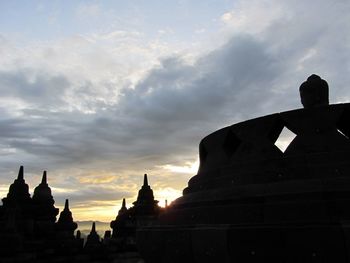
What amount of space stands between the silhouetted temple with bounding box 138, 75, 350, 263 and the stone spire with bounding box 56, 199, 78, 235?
11.3 m

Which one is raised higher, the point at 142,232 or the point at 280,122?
the point at 280,122

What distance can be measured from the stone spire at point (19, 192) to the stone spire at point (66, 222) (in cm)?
211

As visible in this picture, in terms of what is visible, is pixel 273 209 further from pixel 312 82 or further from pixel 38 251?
pixel 38 251

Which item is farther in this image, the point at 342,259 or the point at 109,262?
the point at 109,262

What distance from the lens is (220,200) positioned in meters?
5.00

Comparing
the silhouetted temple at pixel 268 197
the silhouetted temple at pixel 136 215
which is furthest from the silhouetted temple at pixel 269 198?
the silhouetted temple at pixel 136 215

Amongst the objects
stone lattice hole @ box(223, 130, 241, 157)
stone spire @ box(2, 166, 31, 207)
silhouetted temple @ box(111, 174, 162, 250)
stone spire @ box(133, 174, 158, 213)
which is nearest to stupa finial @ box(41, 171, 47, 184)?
stone spire @ box(2, 166, 31, 207)

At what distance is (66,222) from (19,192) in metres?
3.00

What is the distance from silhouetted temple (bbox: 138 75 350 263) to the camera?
148 inches

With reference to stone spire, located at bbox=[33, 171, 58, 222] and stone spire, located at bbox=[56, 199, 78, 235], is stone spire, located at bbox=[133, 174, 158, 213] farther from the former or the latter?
stone spire, located at bbox=[33, 171, 58, 222]

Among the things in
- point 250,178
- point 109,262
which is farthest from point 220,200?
point 109,262

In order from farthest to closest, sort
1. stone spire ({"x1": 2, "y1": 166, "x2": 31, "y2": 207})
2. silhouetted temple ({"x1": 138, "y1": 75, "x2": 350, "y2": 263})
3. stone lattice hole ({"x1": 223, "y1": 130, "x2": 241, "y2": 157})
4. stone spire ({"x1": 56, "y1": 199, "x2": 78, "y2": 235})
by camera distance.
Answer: stone spire ({"x1": 56, "y1": 199, "x2": 78, "y2": 235}) → stone spire ({"x1": 2, "y1": 166, "x2": 31, "y2": 207}) → stone lattice hole ({"x1": 223, "y1": 130, "x2": 241, "y2": 157}) → silhouetted temple ({"x1": 138, "y1": 75, "x2": 350, "y2": 263})

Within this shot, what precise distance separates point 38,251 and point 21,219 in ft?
9.42

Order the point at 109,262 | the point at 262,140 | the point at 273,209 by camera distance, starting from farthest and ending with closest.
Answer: the point at 109,262 < the point at 262,140 < the point at 273,209
